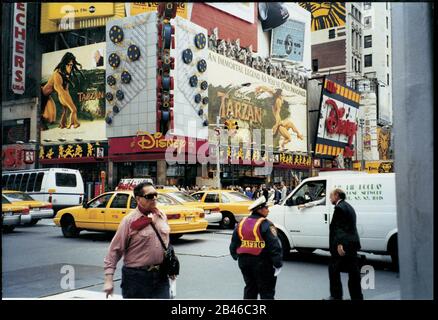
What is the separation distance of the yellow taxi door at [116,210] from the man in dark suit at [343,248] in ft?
23.9

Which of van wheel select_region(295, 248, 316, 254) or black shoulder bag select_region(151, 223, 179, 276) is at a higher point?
black shoulder bag select_region(151, 223, 179, 276)

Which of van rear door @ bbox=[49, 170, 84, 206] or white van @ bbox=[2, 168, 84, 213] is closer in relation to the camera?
white van @ bbox=[2, 168, 84, 213]

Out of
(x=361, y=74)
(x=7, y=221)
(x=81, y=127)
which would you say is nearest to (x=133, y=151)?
(x=81, y=127)

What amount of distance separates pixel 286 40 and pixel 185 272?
4857 centimetres

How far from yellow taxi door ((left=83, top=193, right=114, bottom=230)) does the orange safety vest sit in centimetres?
848

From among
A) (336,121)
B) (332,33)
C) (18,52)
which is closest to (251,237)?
(18,52)

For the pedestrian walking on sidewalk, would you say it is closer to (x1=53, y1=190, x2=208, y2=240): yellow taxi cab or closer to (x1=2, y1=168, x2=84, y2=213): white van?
(x1=53, y1=190, x2=208, y2=240): yellow taxi cab

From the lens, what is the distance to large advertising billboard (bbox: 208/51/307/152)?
131 feet

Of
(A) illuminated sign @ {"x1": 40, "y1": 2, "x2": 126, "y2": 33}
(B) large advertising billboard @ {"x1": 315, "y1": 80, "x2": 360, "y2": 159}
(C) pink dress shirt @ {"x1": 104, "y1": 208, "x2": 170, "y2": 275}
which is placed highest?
(A) illuminated sign @ {"x1": 40, "y1": 2, "x2": 126, "y2": 33}

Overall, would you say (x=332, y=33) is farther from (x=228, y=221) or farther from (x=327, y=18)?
(x=228, y=221)

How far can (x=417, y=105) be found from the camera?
9.19 ft

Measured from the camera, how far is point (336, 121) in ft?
172

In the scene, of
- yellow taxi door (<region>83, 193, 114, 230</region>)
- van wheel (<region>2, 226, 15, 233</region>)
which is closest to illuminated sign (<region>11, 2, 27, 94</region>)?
van wheel (<region>2, 226, 15, 233</region>)
